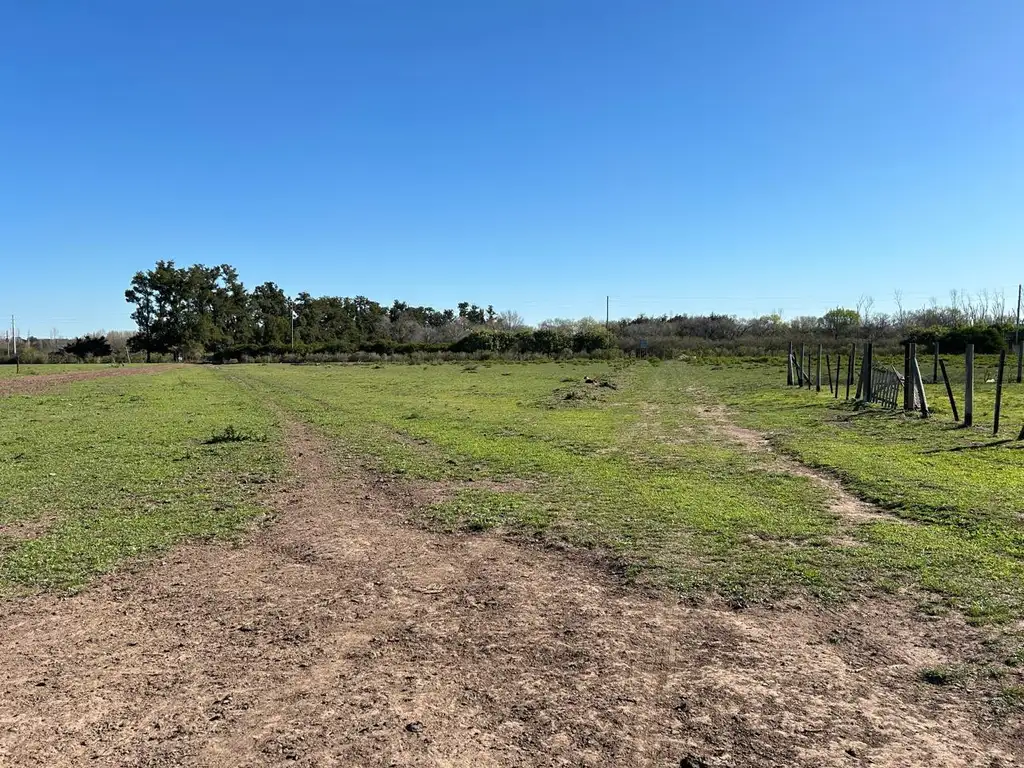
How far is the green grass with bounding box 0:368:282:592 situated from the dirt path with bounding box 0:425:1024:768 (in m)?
0.87

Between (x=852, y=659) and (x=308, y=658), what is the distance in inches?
114

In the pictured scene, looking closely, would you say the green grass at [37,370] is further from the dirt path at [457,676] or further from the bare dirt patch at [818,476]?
the dirt path at [457,676]

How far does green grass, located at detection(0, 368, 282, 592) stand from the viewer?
5.55m

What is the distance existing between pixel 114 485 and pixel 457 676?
6508mm

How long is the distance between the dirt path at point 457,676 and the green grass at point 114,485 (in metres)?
0.87

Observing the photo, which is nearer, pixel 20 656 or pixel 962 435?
pixel 20 656

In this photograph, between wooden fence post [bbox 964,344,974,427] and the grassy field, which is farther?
wooden fence post [bbox 964,344,974,427]

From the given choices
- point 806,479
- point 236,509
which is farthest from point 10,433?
point 806,479

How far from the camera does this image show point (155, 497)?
7.54m

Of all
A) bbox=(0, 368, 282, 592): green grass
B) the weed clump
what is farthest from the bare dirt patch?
the weed clump

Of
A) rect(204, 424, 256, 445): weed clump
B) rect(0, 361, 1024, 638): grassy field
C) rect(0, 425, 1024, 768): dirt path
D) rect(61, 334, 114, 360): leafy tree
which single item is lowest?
rect(0, 425, 1024, 768): dirt path

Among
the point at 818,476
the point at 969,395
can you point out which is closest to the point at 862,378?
the point at 969,395

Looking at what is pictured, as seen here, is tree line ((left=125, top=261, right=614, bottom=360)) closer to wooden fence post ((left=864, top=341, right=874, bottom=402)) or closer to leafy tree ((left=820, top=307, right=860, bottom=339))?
leafy tree ((left=820, top=307, right=860, bottom=339))

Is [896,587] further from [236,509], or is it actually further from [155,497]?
[155,497]
